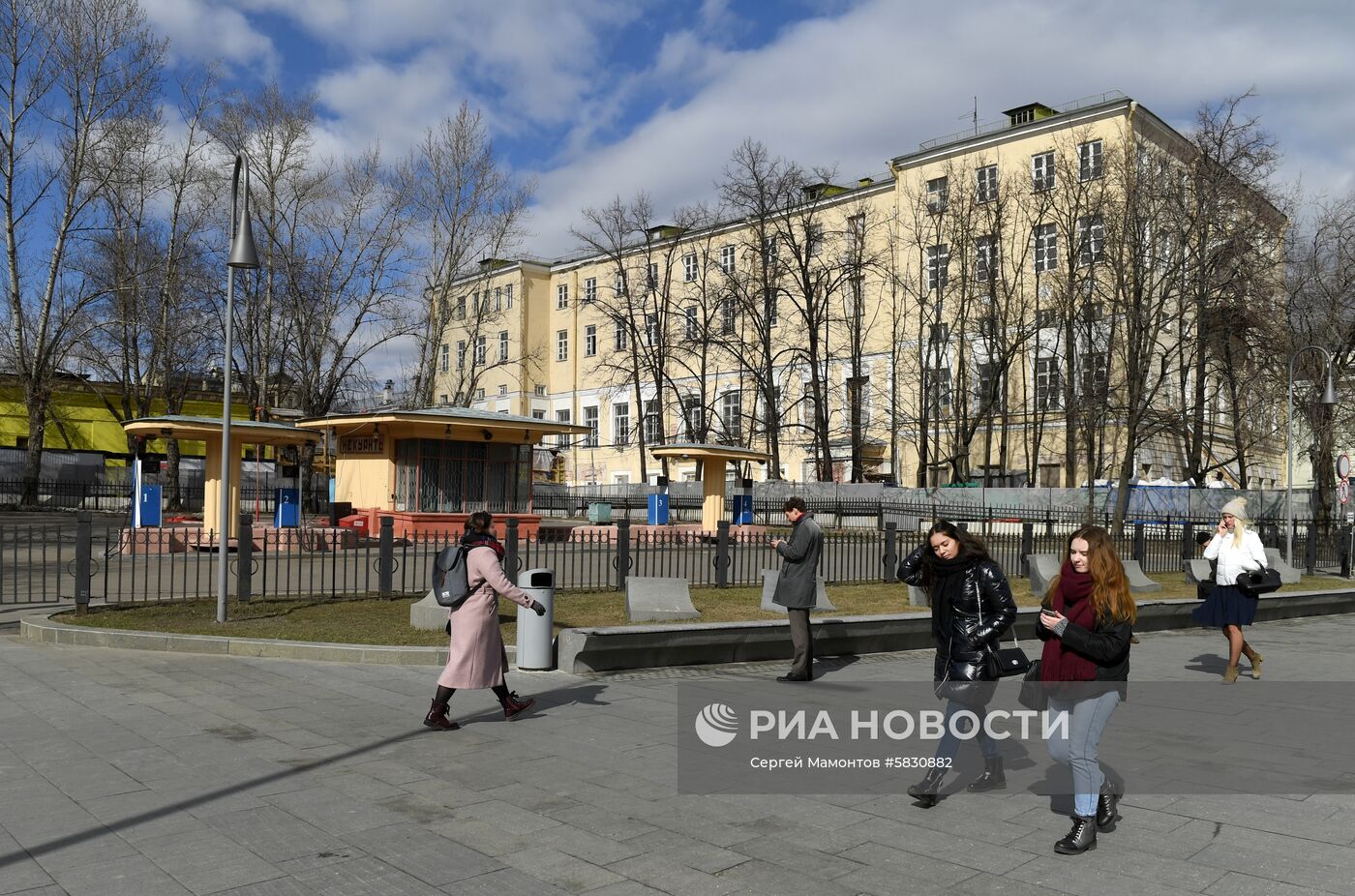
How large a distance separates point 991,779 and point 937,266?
43793 millimetres

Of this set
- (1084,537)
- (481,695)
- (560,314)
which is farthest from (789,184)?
(1084,537)

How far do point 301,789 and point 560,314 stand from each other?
66.5m

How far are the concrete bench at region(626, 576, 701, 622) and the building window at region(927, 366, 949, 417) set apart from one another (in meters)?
33.9

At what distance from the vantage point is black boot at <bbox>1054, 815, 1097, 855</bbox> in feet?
17.3

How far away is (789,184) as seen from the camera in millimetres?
45344

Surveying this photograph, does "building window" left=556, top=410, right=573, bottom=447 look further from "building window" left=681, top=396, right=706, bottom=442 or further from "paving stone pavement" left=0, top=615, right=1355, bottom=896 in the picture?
"paving stone pavement" left=0, top=615, right=1355, bottom=896

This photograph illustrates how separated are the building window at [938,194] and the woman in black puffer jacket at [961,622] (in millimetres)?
43510

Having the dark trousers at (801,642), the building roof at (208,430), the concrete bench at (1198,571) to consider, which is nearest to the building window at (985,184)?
the concrete bench at (1198,571)

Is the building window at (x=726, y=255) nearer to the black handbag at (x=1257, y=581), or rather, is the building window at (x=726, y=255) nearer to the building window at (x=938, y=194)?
the building window at (x=938, y=194)

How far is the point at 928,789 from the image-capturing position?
6059 millimetres

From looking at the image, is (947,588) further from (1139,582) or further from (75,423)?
(75,423)

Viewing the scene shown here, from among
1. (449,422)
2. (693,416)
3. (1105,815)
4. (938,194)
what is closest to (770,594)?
(1105,815)

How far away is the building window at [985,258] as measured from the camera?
45.4 meters

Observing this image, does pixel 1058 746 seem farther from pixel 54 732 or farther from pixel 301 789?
pixel 54 732
